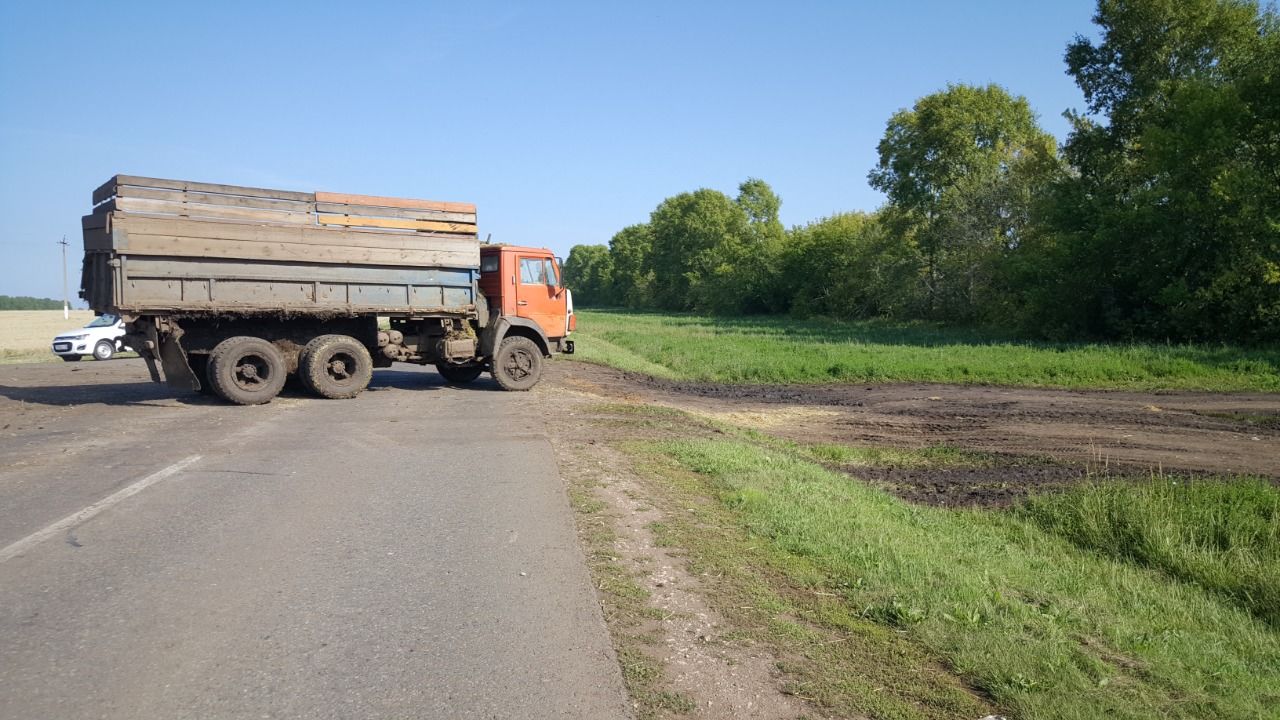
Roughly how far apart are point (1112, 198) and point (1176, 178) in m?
4.75

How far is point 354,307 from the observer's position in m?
16.2

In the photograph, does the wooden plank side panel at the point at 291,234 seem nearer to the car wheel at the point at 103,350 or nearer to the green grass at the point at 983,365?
the green grass at the point at 983,365

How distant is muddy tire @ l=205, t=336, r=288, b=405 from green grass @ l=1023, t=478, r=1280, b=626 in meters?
12.2

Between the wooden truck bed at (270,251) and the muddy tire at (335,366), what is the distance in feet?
1.94

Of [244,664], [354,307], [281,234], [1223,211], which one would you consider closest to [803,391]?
[354,307]

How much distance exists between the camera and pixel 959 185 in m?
46.7

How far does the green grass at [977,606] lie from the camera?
425 centimetres

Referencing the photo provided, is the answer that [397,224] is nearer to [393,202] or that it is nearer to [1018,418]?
[393,202]

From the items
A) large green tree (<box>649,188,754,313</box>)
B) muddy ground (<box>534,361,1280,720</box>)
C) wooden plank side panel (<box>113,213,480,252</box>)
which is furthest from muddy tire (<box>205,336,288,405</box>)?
large green tree (<box>649,188,754,313</box>)

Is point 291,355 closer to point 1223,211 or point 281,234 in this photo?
point 281,234

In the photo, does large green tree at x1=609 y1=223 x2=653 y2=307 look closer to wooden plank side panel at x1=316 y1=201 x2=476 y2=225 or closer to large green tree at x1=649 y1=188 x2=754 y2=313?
large green tree at x1=649 y1=188 x2=754 y2=313

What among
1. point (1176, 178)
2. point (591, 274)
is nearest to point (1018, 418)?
point (1176, 178)

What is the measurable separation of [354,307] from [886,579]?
12654 millimetres

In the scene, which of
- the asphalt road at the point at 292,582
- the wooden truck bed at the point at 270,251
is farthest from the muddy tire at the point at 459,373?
the asphalt road at the point at 292,582
